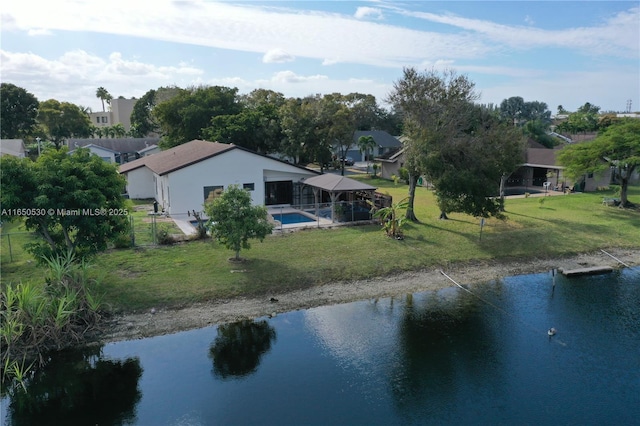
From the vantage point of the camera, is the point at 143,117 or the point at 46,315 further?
the point at 143,117

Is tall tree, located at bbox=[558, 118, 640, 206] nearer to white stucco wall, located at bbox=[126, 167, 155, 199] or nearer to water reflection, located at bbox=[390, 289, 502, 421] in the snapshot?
water reflection, located at bbox=[390, 289, 502, 421]

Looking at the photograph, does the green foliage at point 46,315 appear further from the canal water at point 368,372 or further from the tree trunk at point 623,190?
the tree trunk at point 623,190

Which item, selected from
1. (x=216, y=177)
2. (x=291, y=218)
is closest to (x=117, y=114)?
(x=216, y=177)

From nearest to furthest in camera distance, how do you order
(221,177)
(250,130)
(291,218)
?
1. (221,177)
2. (291,218)
3. (250,130)

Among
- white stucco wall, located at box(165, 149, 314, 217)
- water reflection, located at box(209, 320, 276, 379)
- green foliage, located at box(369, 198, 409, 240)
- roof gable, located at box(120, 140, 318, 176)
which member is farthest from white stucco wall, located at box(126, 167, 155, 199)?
water reflection, located at box(209, 320, 276, 379)

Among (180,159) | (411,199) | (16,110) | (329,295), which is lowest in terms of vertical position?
(329,295)

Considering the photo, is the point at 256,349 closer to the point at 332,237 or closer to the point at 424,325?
the point at 424,325

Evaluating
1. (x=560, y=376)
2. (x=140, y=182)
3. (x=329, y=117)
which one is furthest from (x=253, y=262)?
(x=329, y=117)

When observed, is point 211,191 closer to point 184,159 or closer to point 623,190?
point 184,159
